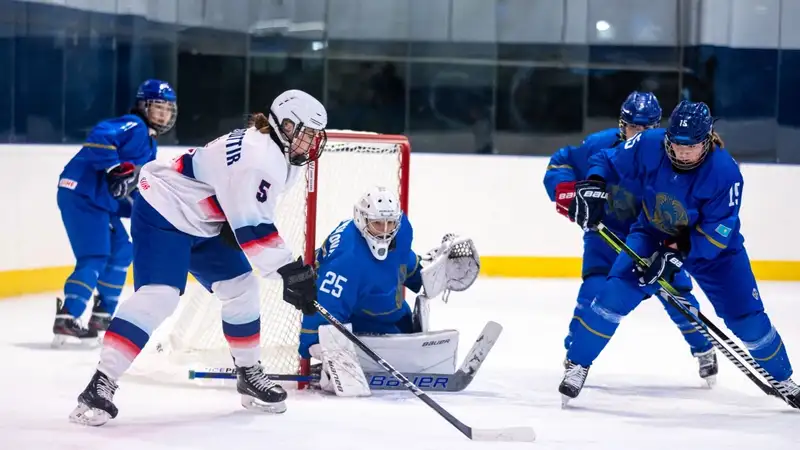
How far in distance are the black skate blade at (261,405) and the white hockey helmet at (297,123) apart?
758 mm

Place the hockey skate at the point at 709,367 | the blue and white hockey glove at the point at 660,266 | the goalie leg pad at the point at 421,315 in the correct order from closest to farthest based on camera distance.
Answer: the blue and white hockey glove at the point at 660,266 → the goalie leg pad at the point at 421,315 → the hockey skate at the point at 709,367

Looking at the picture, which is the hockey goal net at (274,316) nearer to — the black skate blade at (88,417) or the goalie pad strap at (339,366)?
the goalie pad strap at (339,366)

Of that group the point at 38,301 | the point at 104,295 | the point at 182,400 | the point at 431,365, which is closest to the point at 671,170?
the point at 431,365

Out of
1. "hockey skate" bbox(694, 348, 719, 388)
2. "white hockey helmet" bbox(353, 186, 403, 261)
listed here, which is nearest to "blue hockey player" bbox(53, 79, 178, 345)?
"white hockey helmet" bbox(353, 186, 403, 261)

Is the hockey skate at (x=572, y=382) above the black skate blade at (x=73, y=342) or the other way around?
above

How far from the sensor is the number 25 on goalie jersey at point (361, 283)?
4055 mm

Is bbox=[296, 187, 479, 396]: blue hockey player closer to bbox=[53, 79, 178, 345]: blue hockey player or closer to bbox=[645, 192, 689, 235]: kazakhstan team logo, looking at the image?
bbox=[645, 192, 689, 235]: kazakhstan team logo

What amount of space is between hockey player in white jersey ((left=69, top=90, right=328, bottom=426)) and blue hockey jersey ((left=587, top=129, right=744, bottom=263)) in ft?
3.67

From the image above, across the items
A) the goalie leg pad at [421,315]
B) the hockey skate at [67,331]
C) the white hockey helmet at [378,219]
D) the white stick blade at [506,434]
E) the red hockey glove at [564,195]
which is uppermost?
the red hockey glove at [564,195]

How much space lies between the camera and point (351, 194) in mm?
5379

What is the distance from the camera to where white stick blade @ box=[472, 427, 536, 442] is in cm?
337

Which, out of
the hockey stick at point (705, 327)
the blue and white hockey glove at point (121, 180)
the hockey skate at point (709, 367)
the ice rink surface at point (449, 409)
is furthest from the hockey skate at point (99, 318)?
the hockey skate at point (709, 367)

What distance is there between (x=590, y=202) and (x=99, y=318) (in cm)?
228

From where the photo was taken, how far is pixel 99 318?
16.9 ft
